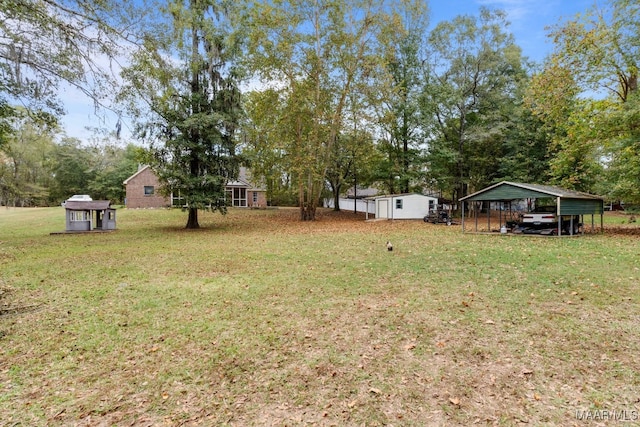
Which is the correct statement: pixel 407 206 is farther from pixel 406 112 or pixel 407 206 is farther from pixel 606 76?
pixel 606 76

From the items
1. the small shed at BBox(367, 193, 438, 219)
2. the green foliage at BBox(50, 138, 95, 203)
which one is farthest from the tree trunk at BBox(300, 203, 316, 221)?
the green foliage at BBox(50, 138, 95, 203)

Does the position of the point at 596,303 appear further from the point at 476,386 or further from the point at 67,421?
the point at 67,421

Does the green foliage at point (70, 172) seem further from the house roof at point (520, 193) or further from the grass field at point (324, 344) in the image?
the house roof at point (520, 193)

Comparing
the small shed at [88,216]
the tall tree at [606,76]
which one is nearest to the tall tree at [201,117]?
the small shed at [88,216]

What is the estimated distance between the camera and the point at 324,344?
4.13 meters

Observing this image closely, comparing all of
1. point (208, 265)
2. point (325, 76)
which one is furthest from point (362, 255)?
point (325, 76)

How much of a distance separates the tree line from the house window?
4471 millimetres

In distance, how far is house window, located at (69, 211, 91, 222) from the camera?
1636 centimetres

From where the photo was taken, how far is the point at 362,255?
9828mm

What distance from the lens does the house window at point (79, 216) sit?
16359 millimetres

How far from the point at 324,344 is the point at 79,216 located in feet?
57.6

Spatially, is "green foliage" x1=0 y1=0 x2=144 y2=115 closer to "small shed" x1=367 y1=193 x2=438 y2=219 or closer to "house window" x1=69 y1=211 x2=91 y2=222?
"house window" x1=69 y1=211 x2=91 y2=222

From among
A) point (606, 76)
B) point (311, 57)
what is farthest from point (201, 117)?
point (606, 76)

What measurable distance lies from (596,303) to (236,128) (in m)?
15.8
